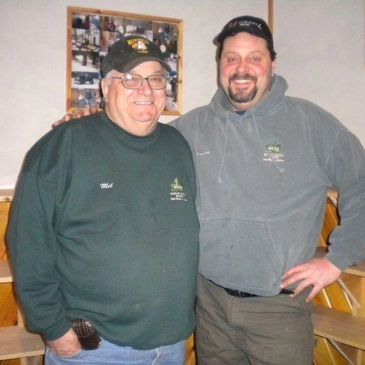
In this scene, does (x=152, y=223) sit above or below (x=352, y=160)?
below

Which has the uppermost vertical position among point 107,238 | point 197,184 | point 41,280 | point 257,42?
point 257,42

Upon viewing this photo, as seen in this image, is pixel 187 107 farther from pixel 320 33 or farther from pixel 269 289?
pixel 269 289

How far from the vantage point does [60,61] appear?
6.56 ft

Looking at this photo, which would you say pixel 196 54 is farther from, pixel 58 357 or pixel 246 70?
pixel 58 357

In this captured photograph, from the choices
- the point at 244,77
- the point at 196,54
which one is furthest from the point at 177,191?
the point at 196,54

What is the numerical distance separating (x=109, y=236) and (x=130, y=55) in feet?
1.91

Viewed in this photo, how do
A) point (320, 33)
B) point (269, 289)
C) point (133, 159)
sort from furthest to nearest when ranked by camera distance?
point (320, 33)
point (269, 289)
point (133, 159)

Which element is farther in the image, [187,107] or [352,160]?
[187,107]

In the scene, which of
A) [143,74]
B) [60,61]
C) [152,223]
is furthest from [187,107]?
[152,223]

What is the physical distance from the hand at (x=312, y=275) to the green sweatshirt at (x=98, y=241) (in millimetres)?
399

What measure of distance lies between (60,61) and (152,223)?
1.25 meters

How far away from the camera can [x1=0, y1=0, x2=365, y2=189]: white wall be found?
1.94 meters

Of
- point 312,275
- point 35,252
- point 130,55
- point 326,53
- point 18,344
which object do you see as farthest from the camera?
point 326,53

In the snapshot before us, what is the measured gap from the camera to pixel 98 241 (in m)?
1.12
